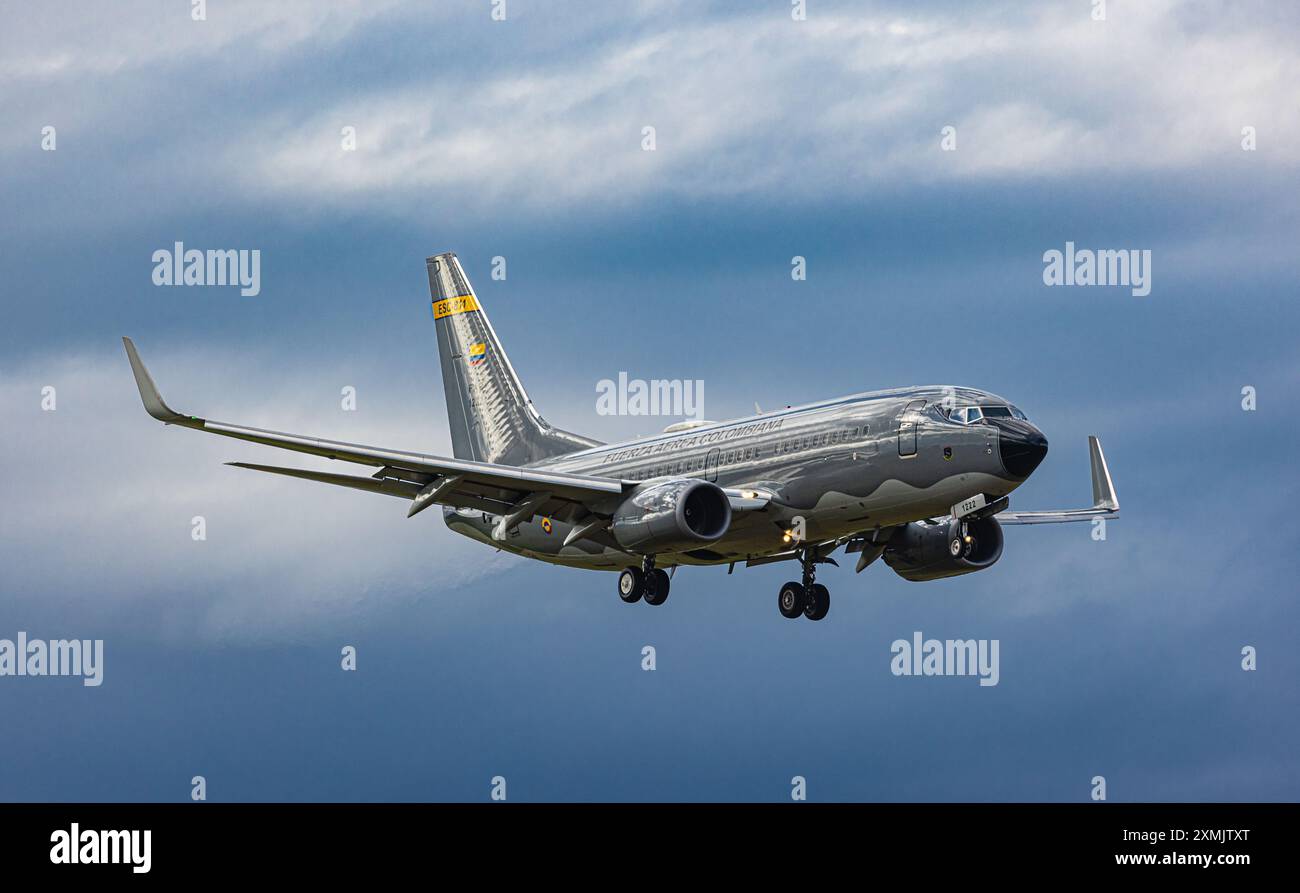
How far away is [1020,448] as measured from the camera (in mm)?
53469

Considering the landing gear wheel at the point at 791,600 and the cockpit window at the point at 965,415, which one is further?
the landing gear wheel at the point at 791,600

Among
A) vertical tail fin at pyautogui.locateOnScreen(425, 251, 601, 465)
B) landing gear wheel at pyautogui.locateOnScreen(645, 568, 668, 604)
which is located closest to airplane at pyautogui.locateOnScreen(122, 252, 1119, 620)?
landing gear wheel at pyautogui.locateOnScreen(645, 568, 668, 604)

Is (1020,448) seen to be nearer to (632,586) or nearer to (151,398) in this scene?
(632,586)

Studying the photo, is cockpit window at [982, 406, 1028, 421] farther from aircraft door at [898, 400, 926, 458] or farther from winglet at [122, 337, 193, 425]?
winglet at [122, 337, 193, 425]

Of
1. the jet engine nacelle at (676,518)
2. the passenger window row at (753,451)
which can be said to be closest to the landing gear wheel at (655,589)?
the jet engine nacelle at (676,518)

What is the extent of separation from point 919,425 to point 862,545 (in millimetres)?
9841

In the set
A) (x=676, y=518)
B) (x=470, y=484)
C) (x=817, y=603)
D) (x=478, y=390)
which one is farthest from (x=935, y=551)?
(x=478, y=390)

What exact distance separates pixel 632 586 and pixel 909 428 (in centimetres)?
1146

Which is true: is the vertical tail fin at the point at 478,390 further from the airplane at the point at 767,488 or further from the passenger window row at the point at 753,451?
the passenger window row at the point at 753,451

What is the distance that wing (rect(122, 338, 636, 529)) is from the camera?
54.2 meters

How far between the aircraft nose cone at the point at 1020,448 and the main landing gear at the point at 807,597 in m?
11.5

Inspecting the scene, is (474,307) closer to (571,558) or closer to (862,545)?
(571,558)

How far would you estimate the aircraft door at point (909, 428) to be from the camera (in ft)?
180

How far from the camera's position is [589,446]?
7106cm
